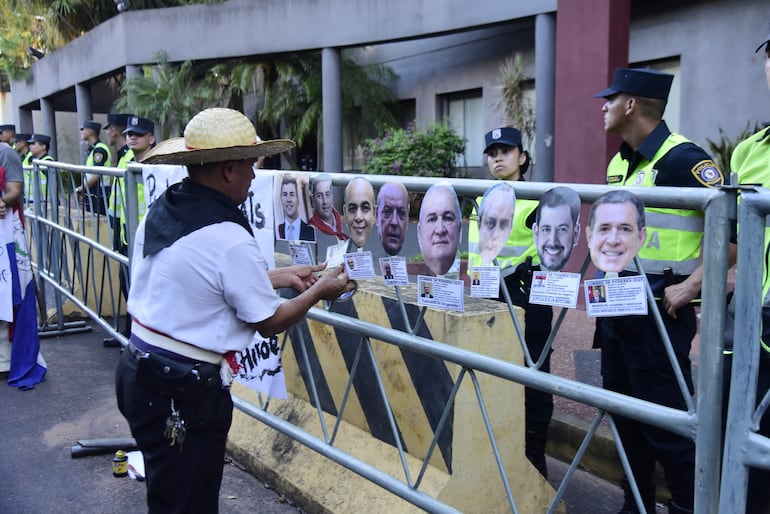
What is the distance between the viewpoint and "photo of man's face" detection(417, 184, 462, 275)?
2.70m

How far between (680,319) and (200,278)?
75.7 inches

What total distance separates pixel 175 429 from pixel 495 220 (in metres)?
1.37

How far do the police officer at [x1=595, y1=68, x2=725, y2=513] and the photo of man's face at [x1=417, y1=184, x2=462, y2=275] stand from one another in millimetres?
699

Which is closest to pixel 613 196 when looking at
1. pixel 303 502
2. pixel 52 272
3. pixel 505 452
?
pixel 505 452

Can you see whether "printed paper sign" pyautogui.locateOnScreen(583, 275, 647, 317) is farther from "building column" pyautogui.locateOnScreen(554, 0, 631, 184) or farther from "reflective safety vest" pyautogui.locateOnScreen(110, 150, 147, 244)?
"building column" pyautogui.locateOnScreen(554, 0, 631, 184)

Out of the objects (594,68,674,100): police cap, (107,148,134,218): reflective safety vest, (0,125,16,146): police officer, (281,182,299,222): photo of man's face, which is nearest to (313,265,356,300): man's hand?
(281,182,299,222): photo of man's face

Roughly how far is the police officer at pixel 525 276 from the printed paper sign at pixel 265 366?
1.28 metres

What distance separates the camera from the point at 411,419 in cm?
349

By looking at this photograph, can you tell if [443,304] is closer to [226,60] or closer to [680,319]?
[680,319]

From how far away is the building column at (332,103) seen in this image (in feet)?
50.6

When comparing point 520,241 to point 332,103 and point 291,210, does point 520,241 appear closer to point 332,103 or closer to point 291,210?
point 291,210

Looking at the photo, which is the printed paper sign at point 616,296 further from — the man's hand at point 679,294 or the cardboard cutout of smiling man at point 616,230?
the man's hand at point 679,294

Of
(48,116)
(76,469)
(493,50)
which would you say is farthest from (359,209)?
(48,116)

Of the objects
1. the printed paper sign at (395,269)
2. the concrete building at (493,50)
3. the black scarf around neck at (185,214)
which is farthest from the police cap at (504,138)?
the concrete building at (493,50)
